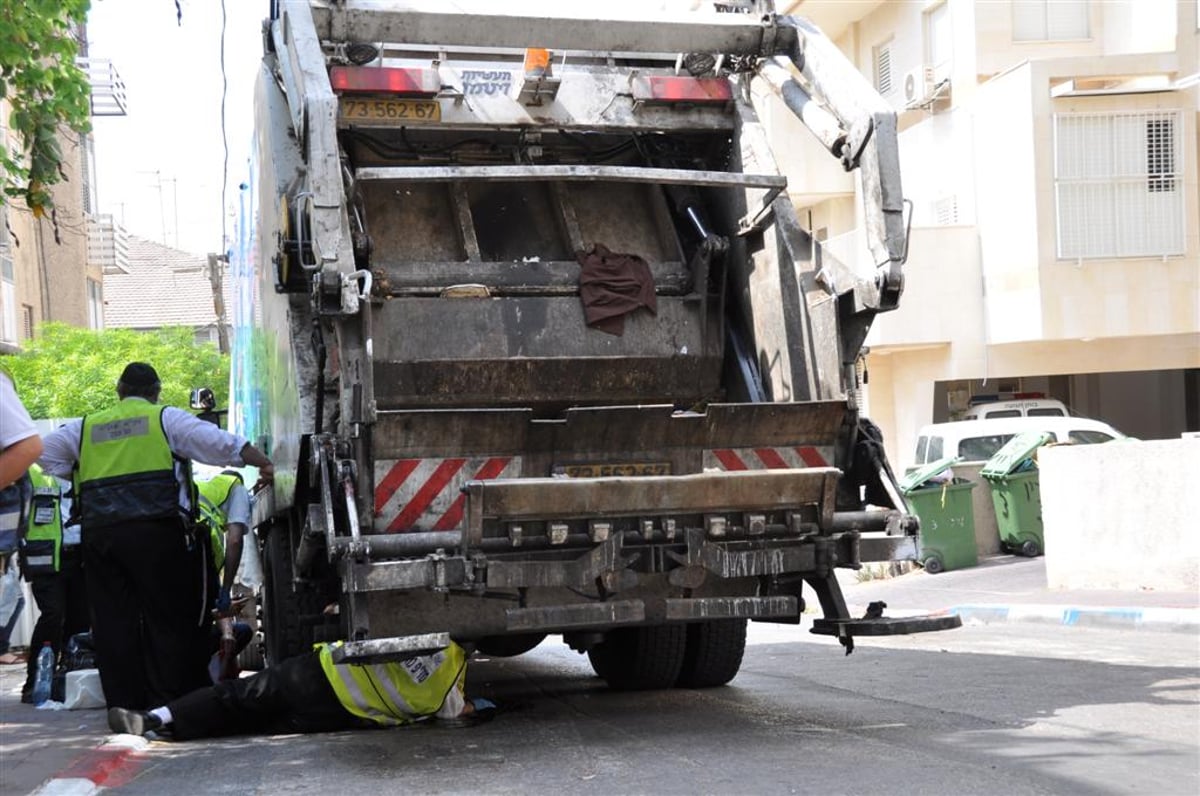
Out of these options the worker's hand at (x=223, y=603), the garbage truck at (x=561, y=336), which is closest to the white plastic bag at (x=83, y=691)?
the worker's hand at (x=223, y=603)

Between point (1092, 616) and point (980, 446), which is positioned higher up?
point (980, 446)

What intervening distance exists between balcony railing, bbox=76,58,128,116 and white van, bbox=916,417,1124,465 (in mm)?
17046

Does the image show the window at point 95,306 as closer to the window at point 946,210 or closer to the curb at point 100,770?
the window at point 946,210

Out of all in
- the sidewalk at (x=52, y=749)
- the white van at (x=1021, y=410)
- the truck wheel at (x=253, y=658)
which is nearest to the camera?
the sidewalk at (x=52, y=749)

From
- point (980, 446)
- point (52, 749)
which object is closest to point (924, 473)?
point (980, 446)

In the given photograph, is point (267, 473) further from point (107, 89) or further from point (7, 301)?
point (107, 89)

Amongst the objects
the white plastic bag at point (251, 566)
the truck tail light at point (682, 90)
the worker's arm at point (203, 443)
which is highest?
the truck tail light at point (682, 90)

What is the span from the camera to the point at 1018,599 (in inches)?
484

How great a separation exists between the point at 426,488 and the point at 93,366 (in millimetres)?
21971

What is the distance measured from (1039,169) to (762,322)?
12.9 meters

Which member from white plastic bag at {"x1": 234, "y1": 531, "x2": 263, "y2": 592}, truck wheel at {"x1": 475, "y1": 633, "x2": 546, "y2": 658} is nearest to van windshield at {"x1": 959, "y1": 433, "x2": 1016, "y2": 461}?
white plastic bag at {"x1": 234, "y1": 531, "x2": 263, "y2": 592}

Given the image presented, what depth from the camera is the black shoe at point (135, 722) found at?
20.9 ft

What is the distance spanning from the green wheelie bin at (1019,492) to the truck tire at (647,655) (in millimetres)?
8681

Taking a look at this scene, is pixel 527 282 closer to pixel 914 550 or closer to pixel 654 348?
pixel 654 348
